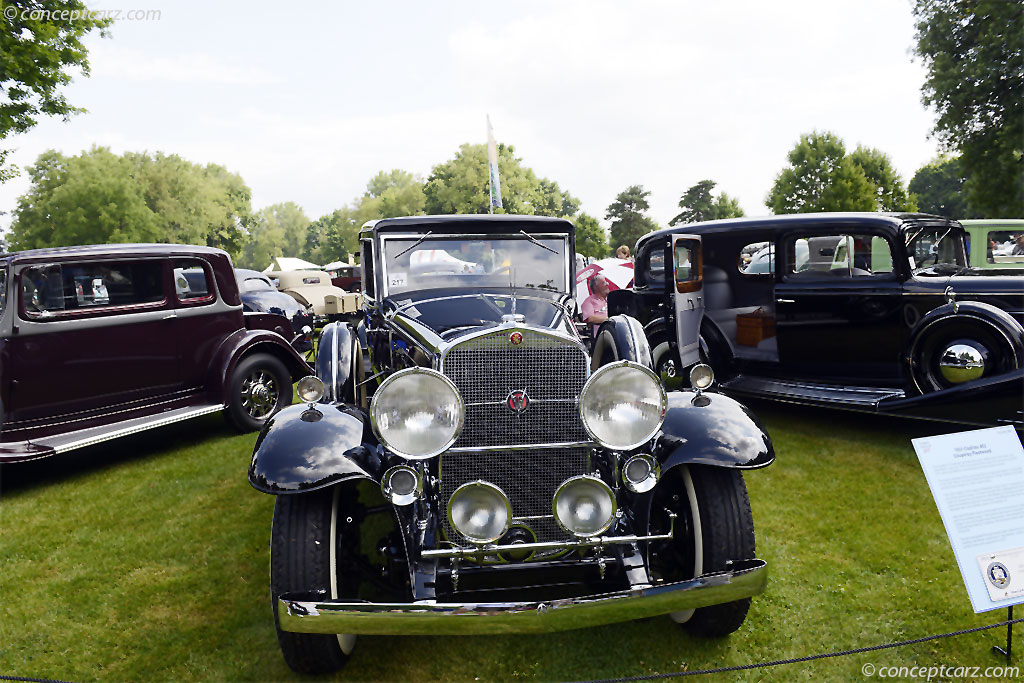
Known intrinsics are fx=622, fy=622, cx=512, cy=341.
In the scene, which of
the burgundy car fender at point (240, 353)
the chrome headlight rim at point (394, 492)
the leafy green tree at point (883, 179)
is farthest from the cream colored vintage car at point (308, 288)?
the leafy green tree at point (883, 179)

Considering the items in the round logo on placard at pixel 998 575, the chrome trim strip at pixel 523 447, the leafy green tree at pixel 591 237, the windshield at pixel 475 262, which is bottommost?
the round logo on placard at pixel 998 575

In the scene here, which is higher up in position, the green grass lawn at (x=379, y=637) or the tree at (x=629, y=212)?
the tree at (x=629, y=212)

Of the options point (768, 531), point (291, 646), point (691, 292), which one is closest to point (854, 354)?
point (691, 292)

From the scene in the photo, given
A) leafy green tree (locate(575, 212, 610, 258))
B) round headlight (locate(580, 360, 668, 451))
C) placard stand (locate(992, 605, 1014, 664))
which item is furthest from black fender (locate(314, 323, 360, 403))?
leafy green tree (locate(575, 212, 610, 258))

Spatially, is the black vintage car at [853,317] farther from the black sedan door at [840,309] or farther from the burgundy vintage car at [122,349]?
the burgundy vintage car at [122,349]

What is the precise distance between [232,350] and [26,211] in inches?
1495

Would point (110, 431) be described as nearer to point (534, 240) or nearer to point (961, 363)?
point (534, 240)

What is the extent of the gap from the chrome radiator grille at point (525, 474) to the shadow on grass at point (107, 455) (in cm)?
429

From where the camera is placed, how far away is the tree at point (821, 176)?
3831 cm

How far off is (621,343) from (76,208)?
130 ft

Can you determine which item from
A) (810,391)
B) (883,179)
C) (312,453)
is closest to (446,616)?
(312,453)

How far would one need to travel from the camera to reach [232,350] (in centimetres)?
606

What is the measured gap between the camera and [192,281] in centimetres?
585

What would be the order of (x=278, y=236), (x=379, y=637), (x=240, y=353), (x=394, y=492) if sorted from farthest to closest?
(x=278, y=236)
(x=240, y=353)
(x=379, y=637)
(x=394, y=492)
